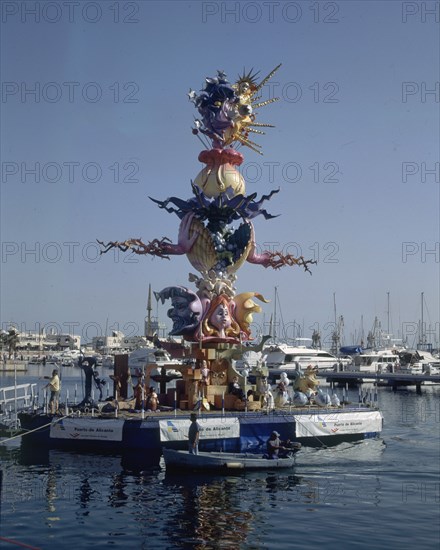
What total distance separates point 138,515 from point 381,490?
9.60 metres

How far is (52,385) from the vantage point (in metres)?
36.5

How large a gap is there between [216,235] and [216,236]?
0.07 meters

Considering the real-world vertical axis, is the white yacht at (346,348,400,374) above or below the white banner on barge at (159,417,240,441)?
above

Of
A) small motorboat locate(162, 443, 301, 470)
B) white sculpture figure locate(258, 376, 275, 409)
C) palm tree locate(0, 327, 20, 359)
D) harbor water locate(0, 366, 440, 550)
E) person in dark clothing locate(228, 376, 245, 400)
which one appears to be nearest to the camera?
harbor water locate(0, 366, 440, 550)

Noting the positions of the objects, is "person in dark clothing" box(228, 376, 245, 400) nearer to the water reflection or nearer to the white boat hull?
the white boat hull

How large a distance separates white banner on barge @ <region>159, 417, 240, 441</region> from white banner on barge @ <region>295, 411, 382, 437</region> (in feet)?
12.9

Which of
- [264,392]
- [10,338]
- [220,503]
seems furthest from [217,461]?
[10,338]

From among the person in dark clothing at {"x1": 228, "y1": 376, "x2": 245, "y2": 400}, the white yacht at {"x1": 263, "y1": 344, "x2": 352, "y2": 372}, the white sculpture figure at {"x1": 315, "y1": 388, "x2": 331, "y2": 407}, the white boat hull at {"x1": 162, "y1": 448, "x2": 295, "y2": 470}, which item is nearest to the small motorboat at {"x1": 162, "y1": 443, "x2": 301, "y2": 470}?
the white boat hull at {"x1": 162, "y1": 448, "x2": 295, "y2": 470}

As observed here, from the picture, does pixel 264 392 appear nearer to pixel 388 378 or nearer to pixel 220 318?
pixel 220 318

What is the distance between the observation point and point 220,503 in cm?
2428

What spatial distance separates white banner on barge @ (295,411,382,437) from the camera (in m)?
36.9

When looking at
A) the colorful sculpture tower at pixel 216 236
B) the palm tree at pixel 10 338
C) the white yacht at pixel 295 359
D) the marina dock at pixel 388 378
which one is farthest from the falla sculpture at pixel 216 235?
the palm tree at pixel 10 338

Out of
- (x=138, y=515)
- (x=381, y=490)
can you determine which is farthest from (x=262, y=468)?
(x=138, y=515)

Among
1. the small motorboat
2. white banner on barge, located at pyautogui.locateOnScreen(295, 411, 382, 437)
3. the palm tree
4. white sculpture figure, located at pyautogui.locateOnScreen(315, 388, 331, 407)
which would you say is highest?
the palm tree
